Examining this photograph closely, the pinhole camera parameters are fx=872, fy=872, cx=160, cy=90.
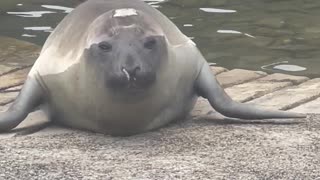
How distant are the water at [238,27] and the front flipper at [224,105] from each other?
2.20 metres

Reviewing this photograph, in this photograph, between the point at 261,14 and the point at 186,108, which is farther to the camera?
the point at 261,14

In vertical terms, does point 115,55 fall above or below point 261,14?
above

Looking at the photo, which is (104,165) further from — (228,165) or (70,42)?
(70,42)

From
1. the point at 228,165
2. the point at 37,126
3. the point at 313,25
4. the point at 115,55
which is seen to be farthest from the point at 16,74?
the point at 313,25

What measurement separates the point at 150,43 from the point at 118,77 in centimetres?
24

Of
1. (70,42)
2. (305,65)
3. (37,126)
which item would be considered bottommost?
(305,65)

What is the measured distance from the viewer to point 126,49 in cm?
360

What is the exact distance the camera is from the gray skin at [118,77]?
3.62 meters

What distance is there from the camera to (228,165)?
3.38 meters

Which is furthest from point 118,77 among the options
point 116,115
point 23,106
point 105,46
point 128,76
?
point 23,106

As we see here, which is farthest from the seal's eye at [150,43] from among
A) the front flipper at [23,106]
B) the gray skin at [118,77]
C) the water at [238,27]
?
the water at [238,27]

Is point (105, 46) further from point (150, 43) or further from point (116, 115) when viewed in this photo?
point (116, 115)

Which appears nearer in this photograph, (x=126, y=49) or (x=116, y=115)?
(x=126, y=49)

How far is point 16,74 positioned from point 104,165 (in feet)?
7.10
